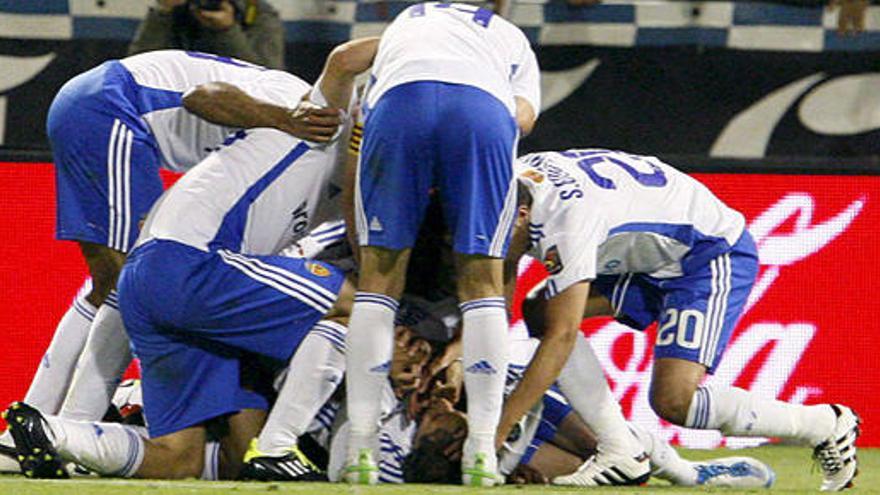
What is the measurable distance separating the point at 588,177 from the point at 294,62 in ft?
7.74

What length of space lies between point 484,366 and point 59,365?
1540mm

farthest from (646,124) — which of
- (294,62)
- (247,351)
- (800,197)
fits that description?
(247,351)

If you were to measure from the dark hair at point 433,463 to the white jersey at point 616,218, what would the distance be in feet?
1.66

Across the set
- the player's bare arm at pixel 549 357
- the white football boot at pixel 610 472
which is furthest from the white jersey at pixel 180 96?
the white football boot at pixel 610 472

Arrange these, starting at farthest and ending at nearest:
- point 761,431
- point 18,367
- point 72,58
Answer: point 72,58 → point 18,367 → point 761,431

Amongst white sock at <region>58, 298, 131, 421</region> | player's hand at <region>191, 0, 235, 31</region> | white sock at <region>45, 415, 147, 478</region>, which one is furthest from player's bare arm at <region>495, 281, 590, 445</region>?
player's hand at <region>191, 0, 235, 31</region>

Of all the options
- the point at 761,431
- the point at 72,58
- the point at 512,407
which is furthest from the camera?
the point at 72,58

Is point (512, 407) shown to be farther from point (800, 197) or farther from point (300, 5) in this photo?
point (300, 5)

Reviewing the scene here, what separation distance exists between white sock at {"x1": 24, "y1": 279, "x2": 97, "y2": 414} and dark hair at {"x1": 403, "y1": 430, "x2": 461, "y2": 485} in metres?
1.21

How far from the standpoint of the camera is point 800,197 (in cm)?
730

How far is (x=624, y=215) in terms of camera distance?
18.9 feet

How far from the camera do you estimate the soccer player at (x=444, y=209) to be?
17.2 ft

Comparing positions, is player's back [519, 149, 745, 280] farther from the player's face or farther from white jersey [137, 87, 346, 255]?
white jersey [137, 87, 346, 255]

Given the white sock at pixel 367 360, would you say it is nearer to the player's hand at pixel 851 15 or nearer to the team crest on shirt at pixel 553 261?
the team crest on shirt at pixel 553 261
